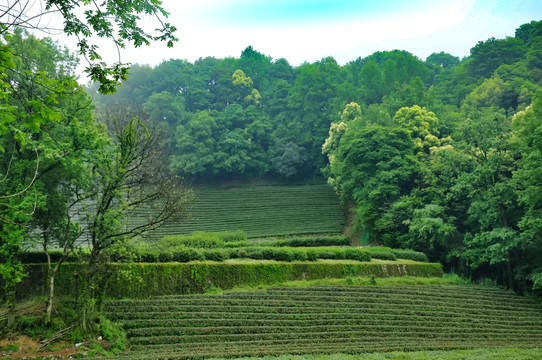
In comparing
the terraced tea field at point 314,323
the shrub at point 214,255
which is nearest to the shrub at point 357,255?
the terraced tea field at point 314,323

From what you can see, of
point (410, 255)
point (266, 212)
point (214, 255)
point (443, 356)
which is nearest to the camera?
point (443, 356)

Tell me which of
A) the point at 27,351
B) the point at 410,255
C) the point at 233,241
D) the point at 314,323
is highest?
the point at 27,351

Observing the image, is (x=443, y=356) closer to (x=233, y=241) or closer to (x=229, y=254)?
(x=229, y=254)

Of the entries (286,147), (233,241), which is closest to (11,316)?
(233,241)

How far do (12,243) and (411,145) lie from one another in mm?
33786

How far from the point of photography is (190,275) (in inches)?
809

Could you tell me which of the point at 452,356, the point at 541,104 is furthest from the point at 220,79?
the point at 452,356

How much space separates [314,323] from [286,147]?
4080 centimetres

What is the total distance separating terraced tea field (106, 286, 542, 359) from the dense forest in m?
2.95

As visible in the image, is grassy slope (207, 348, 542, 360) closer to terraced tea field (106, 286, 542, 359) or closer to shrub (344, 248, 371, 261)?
terraced tea field (106, 286, 542, 359)

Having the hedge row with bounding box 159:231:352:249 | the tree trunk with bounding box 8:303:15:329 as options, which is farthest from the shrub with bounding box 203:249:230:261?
the tree trunk with bounding box 8:303:15:329

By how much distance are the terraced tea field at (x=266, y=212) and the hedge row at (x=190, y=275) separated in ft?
46.7

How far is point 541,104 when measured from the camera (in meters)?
26.9

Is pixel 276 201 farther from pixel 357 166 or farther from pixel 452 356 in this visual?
pixel 452 356
